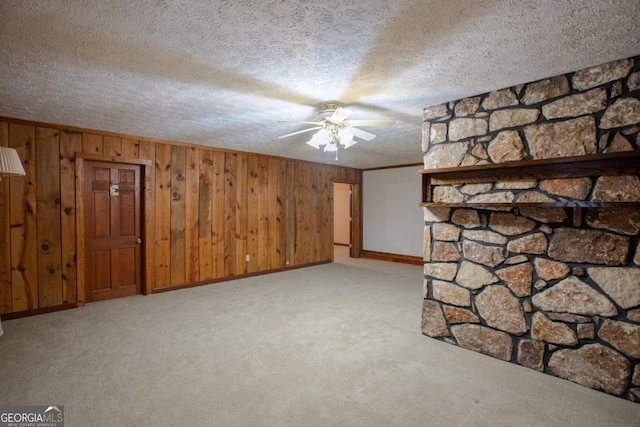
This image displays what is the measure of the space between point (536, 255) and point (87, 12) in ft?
11.0

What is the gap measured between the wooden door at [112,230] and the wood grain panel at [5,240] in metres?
0.74

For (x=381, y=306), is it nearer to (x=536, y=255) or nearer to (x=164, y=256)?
(x=536, y=255)

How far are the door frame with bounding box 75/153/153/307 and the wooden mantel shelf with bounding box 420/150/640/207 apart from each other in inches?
151

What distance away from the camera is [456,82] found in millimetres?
2516

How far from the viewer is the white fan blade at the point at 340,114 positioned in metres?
2.74

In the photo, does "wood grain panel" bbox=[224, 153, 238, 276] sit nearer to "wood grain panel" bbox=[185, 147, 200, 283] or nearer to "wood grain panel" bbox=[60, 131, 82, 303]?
"wood grain panel" bbox=[185, 147, 200, 283]

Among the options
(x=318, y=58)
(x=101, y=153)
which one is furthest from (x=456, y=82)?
(x=101, y=153)

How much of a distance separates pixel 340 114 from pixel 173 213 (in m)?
3.32

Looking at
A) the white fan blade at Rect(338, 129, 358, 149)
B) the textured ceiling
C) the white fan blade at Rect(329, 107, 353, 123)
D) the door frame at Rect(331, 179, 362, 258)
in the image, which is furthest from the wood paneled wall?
the white fan blade at Rect(329, 107, 353, 123)

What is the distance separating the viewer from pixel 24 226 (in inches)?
144

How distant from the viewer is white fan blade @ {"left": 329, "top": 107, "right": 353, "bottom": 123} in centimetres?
274

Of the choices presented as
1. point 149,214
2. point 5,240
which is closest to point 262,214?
point 149,214

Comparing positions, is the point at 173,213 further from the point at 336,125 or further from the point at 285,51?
the point at 285,51

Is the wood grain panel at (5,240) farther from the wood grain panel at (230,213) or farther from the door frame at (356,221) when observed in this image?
the door frame at (356,221)
